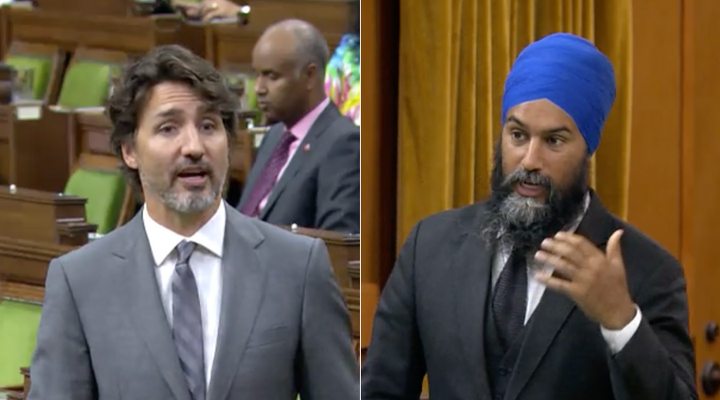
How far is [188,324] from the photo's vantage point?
6.80 feet

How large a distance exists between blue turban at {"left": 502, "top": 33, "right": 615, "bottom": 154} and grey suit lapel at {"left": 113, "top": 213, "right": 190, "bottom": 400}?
691mm

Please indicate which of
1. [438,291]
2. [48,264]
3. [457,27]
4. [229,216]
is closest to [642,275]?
[438,291]

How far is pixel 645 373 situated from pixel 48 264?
104cm

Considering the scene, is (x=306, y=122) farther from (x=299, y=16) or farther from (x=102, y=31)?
(x=102, y=31)

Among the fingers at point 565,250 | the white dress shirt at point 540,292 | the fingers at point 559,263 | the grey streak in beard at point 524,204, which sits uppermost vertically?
the grey streak in beard at point 524,204

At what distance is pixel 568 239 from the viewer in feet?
5.75

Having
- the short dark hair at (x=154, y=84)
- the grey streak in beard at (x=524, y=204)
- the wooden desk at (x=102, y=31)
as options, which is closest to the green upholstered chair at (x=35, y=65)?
the wooden desk at (x=102, y=31)

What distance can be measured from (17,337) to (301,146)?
63 centimetres

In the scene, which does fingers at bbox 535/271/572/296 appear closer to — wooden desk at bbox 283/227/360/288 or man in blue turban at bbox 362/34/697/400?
man in blue turban at bbox 362/34/697/400

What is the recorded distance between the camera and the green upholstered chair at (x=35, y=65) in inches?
81.1

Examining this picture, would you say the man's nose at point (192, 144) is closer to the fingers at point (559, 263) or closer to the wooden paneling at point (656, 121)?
the fingers at point (559, 263)

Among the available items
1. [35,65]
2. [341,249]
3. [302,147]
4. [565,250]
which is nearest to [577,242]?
[565,250]

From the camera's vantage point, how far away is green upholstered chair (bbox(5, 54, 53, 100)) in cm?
206

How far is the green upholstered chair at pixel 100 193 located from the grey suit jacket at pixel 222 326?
0.03 meters
